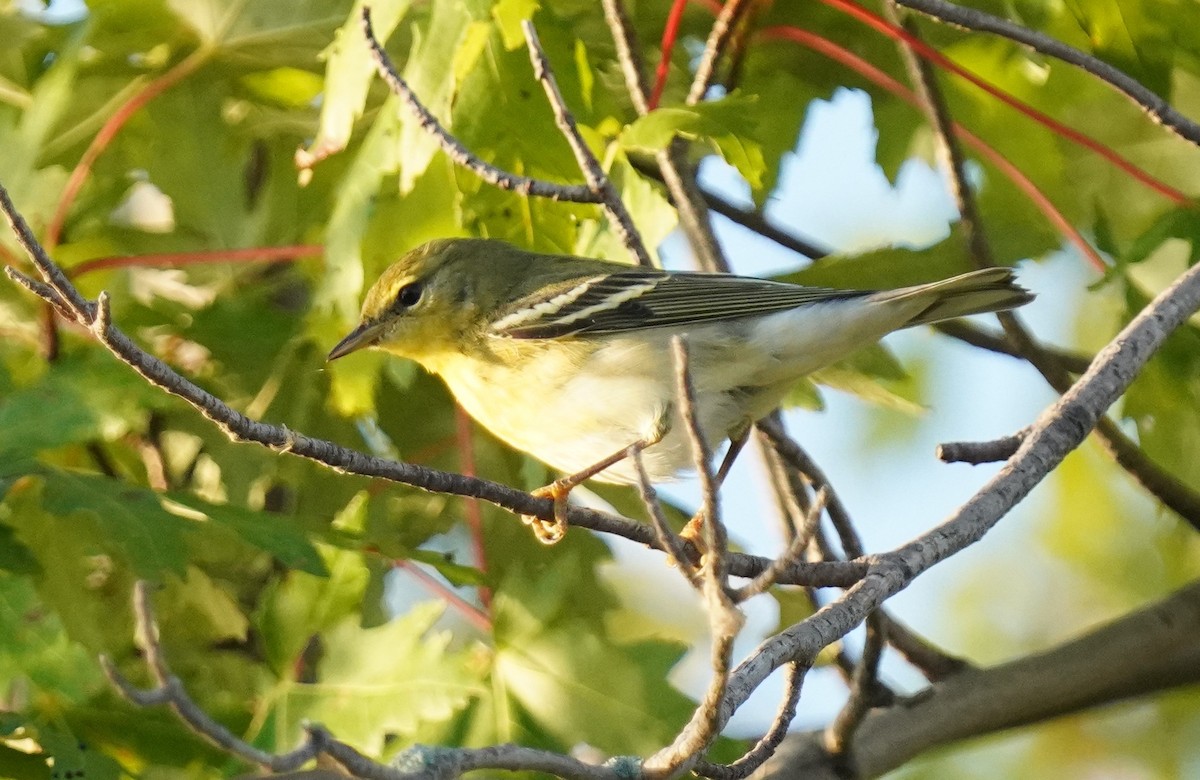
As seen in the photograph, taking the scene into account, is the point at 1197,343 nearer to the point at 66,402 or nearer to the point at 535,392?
the point at 535,392

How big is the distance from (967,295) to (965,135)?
0.69m

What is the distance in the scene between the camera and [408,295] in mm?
3670

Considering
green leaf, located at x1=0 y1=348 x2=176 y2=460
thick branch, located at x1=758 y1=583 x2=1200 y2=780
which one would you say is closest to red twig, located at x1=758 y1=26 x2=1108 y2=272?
thick branch, located at x1=758 y1=583 x2=1200 y2=780

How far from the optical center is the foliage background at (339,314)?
290 centimetres

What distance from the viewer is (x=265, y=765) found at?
1480mm

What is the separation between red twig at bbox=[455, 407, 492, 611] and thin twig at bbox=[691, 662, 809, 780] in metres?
1.38

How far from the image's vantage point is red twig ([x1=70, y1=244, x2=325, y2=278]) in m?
3.51

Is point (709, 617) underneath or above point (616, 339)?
underneath

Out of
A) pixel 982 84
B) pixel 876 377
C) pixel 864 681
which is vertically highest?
pixel 982 84

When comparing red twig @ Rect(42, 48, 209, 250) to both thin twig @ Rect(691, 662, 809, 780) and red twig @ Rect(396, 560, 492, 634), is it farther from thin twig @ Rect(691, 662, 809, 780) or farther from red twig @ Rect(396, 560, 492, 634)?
thin twig @ Rect(691, 662, 809, 780)

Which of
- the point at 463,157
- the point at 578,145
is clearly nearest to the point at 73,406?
the point at 463,157

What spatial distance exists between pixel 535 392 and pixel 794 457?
2.20ft

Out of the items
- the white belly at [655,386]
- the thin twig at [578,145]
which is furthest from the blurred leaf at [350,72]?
the white belly at [655,386]

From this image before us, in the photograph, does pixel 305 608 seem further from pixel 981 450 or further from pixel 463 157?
pixel 981 450
